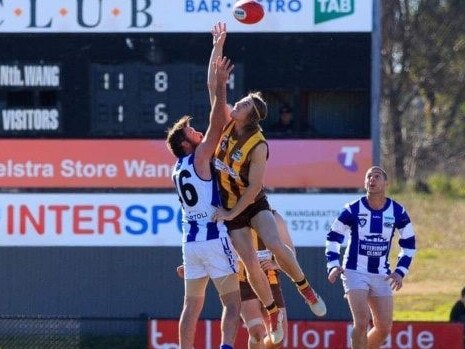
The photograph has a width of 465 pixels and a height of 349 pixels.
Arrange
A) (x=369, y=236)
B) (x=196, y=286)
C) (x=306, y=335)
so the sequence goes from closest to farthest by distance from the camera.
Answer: (x=196, y=286) < (x=369, y=236) < (x=306, y=335)

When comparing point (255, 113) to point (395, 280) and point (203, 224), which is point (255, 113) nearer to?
point (203, 224)

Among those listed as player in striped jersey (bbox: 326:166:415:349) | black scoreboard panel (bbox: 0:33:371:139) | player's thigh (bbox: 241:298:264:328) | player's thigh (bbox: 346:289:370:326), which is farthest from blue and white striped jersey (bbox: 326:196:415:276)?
black scoreboard panel (bbox: 0:33:371:139)

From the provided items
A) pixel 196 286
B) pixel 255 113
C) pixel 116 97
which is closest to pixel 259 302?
pixel 196 286

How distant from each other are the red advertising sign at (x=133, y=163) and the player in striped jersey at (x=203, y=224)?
448 centimetres

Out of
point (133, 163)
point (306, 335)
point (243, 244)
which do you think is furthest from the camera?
point (133, 163)

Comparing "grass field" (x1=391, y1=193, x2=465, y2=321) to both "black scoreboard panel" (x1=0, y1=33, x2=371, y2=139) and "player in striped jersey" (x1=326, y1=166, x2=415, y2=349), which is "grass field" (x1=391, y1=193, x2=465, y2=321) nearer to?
"black scoreboard panel" (x1=0, y1=33, x2=371, y2=139)

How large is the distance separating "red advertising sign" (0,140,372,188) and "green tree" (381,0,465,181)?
62.2 ft

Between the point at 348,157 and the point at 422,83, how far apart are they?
20647 mm

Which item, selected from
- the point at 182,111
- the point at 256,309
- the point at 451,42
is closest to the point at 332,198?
the point at 182,111

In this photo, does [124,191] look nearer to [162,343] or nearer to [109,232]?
[109,232]

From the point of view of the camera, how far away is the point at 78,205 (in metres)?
15.6

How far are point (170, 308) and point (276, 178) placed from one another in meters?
1.91

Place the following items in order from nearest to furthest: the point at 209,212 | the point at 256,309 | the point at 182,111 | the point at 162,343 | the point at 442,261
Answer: the point at 209,212
the point at 256,309
the point at 162,343
the point at 182,111
the point at 442,261

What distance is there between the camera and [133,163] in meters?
15.5
